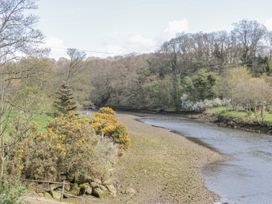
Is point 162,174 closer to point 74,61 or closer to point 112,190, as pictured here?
point 112,190

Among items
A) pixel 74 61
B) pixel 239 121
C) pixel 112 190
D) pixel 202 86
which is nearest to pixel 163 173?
pixel 112 190

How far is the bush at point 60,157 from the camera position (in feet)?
58.8

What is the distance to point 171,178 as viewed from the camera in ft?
71.6

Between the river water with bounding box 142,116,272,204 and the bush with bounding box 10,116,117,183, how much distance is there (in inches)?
266

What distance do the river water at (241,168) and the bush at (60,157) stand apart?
22.2 feet

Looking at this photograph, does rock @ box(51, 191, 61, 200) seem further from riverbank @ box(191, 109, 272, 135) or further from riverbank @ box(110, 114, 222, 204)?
riverbank @ box(191, 109, 272, 135)

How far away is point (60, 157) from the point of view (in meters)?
18.5

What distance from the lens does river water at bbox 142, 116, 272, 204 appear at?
63.7 feet

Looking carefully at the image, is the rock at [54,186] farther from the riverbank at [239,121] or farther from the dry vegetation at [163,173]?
the riverbank at [239,121]

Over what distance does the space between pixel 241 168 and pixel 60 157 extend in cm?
1310

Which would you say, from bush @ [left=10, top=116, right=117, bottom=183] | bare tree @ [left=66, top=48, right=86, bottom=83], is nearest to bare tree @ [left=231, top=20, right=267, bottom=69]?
bare tree @ [left=66, top=48, right=86, bottom=83]

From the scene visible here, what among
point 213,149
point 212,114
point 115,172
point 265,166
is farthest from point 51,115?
point 212,114

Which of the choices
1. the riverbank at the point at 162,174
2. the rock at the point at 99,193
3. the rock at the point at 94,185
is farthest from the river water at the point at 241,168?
the rock at the point at 94,185

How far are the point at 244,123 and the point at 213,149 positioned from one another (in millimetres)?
17273
